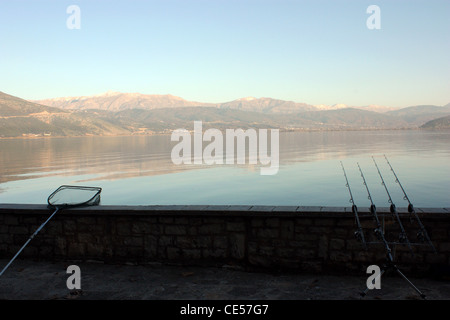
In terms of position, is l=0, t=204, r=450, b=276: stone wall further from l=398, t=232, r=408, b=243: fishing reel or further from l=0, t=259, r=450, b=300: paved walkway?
l=398, t=232, r=408, b=243: fishing reel

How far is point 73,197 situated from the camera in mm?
7508

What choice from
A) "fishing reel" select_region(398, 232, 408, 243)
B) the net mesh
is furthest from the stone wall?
"fishing reel" select_region(398, 232, 408, 243)

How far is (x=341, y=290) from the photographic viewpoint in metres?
5.58

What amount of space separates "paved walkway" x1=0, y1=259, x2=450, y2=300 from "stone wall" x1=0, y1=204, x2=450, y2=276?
0.23 metres

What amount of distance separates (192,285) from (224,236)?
42.3 inches

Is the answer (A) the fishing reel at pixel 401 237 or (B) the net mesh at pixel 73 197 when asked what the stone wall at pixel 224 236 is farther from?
(A) the fishing reel at pixel 401 237

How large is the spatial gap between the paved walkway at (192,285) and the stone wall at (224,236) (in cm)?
23

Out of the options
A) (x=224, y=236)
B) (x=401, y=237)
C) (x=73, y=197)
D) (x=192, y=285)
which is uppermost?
(x=73, y=197)

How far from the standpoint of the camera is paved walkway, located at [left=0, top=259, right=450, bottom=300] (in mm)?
5457

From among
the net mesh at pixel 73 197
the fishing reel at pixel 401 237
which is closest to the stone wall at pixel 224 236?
the net mesh at pixel 73 197

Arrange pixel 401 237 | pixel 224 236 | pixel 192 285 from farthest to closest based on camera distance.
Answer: pixel 224 236
pixel 192 285
pixel 401 237

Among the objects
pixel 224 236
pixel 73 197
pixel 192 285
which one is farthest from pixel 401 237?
pixel 73 197

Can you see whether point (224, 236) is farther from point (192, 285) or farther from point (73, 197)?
point (73, 197)
